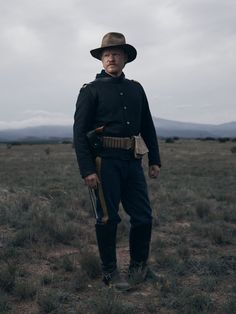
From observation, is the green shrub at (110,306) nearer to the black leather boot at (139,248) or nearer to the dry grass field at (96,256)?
the dry grass field at (96,256)

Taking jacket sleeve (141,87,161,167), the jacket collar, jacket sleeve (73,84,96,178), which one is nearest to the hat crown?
the jacket collar

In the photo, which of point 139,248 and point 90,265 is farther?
point 90,265

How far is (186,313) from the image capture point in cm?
388

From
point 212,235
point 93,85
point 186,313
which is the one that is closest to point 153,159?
point 93,85

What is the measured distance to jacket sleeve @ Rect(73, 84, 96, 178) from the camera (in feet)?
14.6

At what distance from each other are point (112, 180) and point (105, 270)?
36.3 inches

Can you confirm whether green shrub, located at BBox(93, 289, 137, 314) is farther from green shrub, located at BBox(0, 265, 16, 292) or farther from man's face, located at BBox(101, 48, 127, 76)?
man's face, located at BBox(101, 48, 127, 76)

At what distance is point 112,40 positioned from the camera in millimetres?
4516

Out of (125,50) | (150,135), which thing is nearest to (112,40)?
(125,50)

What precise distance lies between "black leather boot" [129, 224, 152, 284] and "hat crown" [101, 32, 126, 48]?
73.1 inches

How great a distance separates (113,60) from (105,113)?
53 cm

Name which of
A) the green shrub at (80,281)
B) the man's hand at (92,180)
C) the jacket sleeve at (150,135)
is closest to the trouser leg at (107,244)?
the green shrub at (80,281)

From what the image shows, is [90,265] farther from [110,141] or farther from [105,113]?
[105,113]

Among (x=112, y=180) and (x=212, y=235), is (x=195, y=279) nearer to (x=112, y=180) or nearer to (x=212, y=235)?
(x=112, y=180)
